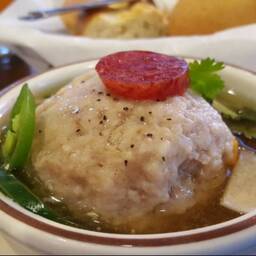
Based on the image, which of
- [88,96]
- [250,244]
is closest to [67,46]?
[88,96]

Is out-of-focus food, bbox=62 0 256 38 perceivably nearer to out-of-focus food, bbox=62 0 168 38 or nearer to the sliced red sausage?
out-of-focus food, bbox=62 0 168 38

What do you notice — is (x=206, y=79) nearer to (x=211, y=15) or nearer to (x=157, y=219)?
(x=157, y=219)

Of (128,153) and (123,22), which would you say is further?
(123,22)

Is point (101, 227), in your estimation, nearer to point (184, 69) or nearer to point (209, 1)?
point (184, 69)

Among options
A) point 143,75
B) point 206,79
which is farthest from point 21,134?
point 206,79

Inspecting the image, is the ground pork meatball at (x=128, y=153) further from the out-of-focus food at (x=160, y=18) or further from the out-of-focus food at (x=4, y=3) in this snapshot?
the out-of-focus food at (x=4, y=3)
